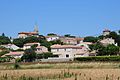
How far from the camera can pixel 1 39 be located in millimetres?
171375

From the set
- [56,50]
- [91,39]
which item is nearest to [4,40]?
[91,39]

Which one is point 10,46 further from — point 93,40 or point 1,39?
point 93,40

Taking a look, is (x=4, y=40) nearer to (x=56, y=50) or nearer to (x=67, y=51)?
(x=56, y=50)

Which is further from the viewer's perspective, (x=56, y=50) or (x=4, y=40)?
(x=4, y=40)

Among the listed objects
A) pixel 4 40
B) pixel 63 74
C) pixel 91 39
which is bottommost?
pixel 63 74

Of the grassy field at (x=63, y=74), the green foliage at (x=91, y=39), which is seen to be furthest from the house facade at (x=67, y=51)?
the grassy field at (x=63, y=74)

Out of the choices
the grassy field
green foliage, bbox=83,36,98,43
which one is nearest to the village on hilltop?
green foliage, bbox=83,36,98,43

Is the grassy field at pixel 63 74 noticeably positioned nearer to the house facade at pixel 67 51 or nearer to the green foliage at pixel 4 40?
the house facade at pixel 67 51

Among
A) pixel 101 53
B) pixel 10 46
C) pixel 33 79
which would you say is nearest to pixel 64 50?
pixel 101 53

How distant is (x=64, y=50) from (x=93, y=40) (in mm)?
47130

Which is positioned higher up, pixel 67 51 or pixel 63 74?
pixel 67 51

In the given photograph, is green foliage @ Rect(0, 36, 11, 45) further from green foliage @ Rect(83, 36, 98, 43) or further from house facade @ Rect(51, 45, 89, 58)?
house facade @ Rect(51, 45, 89, 58)

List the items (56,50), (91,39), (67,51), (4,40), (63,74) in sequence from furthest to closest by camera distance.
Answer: (4,40)
(91,39)
(56,50)
(67,51)
(63,74)

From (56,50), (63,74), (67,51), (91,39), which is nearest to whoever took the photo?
(63,74)
